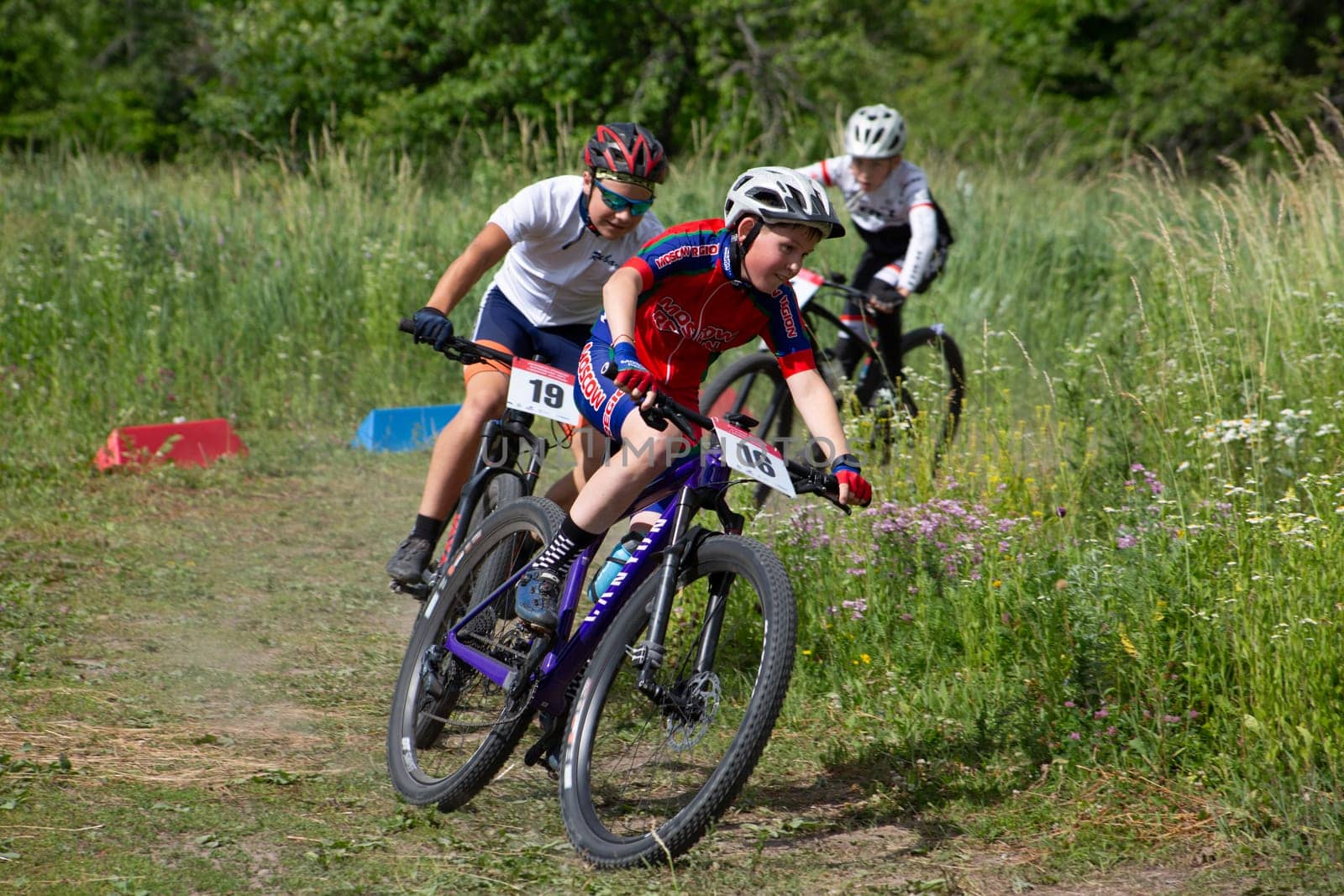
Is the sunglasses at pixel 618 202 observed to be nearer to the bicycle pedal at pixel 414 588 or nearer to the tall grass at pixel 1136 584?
the tall grass at pixel 1136 584

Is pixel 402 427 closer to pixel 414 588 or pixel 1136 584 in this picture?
pixel 414 588

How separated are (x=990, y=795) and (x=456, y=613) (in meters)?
1.79

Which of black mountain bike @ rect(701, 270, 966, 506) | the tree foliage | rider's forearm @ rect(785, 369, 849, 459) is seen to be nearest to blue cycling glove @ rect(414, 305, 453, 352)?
rider's forearm @ rect(785, 369, 849, 459)

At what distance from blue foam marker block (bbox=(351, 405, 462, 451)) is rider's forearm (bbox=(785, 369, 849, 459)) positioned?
5525mm

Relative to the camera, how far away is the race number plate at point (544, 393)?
4273 mm

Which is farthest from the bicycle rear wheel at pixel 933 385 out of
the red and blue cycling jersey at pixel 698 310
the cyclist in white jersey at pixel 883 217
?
the red and blue cycling jersey at pixel 698 310

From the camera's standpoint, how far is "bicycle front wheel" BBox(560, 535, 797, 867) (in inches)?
130

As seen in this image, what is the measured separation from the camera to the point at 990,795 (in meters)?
3.98

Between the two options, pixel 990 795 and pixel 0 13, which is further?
pixel 0 13

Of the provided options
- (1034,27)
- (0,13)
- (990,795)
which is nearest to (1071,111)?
(1034,27)

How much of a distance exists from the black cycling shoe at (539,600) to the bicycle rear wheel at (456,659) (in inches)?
6.7

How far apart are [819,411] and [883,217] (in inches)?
172

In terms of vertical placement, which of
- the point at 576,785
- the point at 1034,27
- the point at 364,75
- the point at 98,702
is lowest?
the point at 98,702

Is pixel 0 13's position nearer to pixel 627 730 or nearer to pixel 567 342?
pixel 567 342
